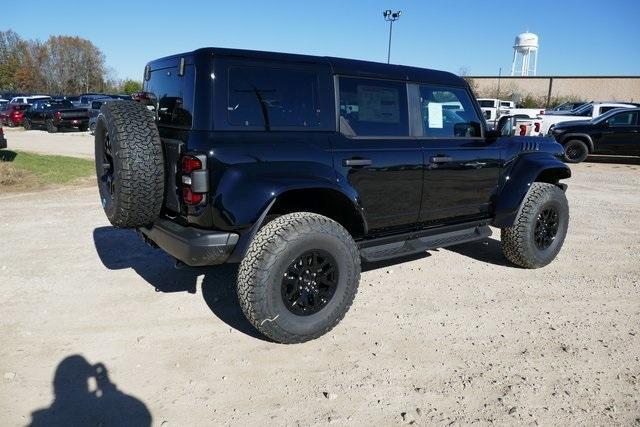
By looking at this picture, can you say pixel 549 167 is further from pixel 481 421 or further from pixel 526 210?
pixel 481 421

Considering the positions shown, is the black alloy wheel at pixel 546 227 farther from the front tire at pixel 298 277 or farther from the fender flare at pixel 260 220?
the fender flare at pixel 260 220

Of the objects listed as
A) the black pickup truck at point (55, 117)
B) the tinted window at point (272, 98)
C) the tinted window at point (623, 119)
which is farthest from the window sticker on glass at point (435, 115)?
the black pickup truck at point (55, 117)

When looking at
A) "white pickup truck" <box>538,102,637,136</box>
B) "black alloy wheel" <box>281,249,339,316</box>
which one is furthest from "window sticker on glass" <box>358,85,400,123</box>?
"white pickup truck" <box>538,102,637,136</box>

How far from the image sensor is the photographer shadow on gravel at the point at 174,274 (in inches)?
155

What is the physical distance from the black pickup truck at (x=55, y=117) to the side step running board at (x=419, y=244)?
73.9 feet

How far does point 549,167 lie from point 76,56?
Answer: 75114 millimetres

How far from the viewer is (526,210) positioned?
16.0 ft

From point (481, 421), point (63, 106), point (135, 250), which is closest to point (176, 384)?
point (481, 421)

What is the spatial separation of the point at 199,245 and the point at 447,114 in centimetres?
265

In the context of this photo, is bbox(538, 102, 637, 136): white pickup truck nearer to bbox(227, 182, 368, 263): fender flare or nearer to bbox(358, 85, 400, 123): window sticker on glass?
bbox(358, 85, 400, 123): window sticker on glass

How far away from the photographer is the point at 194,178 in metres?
3.02

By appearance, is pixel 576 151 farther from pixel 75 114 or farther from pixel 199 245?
pixel 75 114

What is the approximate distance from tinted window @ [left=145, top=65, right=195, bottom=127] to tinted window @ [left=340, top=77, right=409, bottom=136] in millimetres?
1151

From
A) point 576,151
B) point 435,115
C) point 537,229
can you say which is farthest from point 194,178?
point 576,151
